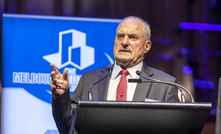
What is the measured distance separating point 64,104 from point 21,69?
57.3 inches

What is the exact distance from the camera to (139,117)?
1146mm

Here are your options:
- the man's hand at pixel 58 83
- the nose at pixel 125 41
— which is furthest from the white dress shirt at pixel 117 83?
the man's hand at pixel 58 83

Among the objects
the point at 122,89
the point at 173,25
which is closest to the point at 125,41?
the point at 122,89

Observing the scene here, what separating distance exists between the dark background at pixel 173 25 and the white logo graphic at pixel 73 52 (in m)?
0.42

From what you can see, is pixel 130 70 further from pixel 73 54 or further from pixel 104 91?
pixel 73 54

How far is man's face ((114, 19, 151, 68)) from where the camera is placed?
205 cm

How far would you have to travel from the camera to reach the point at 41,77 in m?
2.85

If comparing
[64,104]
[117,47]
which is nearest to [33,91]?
[117,47]

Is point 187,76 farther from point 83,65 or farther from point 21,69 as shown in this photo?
point 21,69

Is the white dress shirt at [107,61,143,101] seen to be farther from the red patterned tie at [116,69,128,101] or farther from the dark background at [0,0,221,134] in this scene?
the dark background at [0,0,221,134]

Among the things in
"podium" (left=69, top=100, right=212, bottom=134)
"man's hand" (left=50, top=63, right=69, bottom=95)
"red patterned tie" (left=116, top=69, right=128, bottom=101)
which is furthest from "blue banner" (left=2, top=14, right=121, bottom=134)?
"podium" (left=69, top=100, right=212, bottom=134)

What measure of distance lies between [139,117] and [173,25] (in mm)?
2498

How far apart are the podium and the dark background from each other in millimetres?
2226

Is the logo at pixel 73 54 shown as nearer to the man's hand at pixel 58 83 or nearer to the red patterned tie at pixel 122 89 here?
the red patterned tie at pixel 122 89
